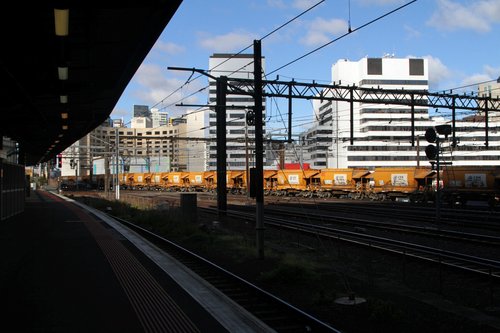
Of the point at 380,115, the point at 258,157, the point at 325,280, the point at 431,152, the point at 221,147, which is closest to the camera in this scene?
the point at 325,280

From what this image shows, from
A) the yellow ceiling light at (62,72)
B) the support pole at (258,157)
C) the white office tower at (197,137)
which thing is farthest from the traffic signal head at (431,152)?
the white office tower at (197,137)

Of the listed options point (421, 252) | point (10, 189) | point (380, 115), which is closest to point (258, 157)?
point (421, 252)

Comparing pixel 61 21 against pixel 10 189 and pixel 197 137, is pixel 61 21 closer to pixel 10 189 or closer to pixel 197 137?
pixel 10 189

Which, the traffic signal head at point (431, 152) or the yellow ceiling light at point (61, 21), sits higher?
the yellow ceiling light at point (61, 21)

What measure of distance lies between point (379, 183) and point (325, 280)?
1575 inches

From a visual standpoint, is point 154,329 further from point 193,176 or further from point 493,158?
point 493,158

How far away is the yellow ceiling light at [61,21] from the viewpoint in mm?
8884

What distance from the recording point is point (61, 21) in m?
9.39

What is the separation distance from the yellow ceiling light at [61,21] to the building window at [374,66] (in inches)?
5259

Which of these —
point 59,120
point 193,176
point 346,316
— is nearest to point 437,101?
point 59,120

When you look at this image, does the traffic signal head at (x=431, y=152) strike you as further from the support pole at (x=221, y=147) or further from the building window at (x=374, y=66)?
the building window at (x=374, y=66)

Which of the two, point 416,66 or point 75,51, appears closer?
point 75,51

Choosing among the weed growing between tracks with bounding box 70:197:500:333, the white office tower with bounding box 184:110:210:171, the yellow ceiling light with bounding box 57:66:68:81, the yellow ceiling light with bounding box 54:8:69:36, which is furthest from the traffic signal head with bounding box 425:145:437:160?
the white office tower with bounding box 184:110:210:171

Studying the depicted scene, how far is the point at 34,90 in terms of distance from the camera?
16.4 meters
